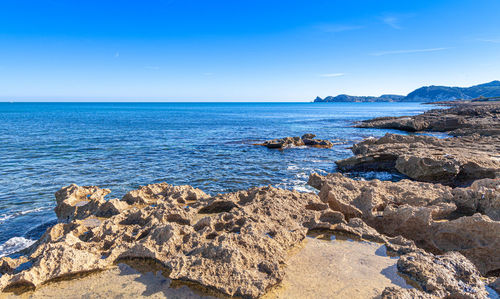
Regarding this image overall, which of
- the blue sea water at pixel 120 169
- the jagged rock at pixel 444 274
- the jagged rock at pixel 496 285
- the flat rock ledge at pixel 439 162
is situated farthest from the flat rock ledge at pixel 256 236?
the flat rock ledge at pixel 439 162

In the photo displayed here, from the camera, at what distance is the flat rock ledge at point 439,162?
43.6ft

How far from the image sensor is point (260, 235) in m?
6.21

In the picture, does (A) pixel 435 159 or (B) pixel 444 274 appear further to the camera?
(A) pixel 435 159

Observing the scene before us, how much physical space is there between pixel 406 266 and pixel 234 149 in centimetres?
2295

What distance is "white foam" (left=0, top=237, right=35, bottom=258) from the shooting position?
313 inches

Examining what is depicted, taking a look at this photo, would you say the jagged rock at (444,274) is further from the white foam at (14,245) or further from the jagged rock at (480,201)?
the white foam at (14,245)

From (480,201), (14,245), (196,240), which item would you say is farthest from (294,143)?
(14,245)

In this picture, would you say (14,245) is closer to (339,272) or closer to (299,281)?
(299,281)

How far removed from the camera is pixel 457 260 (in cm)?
540

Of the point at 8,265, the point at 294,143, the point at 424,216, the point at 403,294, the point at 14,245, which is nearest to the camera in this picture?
the point at 403,294

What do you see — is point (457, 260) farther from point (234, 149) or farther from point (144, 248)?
point (234, 149)

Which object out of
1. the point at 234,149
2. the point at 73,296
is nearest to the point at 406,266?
the point at 73,296

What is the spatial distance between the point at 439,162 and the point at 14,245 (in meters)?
18.0

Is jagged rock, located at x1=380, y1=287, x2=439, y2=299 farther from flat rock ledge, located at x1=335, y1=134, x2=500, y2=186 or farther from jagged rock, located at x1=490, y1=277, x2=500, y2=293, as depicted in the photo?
flat rock ledge, located at x1=335, y1=134, x2=500, y2=186
